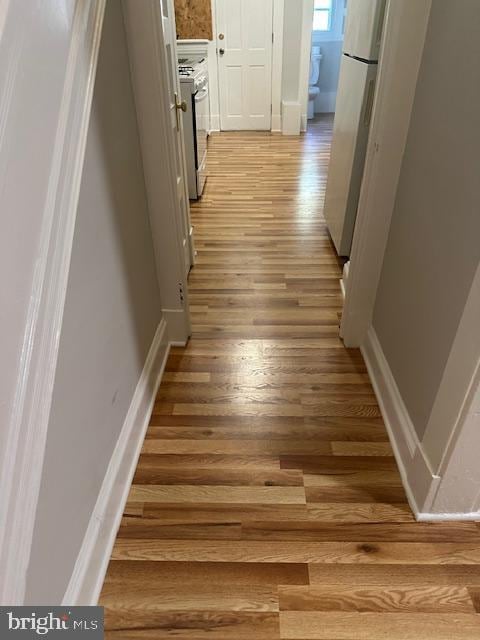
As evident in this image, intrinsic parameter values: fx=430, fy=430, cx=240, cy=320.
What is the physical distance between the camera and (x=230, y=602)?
116 cm

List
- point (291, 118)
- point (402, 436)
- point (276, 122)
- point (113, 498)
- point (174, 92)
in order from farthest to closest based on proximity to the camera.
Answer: point (276, 122)
point (291, 118)
point (174, 92)
point (402, 436)
point (113, 498)

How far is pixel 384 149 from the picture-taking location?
5.23 feet

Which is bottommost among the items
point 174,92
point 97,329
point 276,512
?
point 276,512

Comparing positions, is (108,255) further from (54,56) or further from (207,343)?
(207,343)

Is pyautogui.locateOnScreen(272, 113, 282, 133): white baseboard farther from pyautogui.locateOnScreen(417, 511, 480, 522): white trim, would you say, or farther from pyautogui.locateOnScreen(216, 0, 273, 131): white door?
pyautogui.locateOnScreen(417, 511, 480, 522): white trim

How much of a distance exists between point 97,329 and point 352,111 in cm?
200

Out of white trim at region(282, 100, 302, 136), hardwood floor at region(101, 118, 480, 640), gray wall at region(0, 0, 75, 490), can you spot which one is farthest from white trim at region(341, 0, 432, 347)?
white trim at region(282, 100, 302, 136)

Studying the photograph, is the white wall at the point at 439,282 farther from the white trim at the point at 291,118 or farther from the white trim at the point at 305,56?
the white trim at the point at 305,56

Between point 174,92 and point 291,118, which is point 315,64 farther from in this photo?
point 174,92

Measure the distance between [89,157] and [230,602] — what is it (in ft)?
4.08

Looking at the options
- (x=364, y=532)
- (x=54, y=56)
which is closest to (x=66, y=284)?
(x=54, y=56)

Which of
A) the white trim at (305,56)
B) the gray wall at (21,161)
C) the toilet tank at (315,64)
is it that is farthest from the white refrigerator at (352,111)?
the toilet tank at (315,64)

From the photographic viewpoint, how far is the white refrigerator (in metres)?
2.09

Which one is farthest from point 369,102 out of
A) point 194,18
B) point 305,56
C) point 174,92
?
point 194,18
